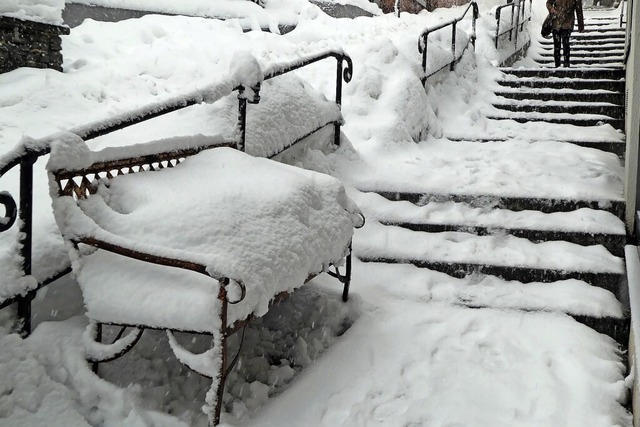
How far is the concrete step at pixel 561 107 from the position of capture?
775cm

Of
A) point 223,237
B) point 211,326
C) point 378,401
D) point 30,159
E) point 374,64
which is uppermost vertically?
point 374,64

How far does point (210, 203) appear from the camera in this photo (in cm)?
271

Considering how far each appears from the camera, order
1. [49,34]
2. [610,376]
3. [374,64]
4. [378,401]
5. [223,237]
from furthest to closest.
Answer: [374,64]
[49,34]
[610,376]
[378,401]
[223,237]

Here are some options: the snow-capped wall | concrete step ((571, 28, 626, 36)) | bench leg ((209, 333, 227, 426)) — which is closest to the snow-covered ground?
bench leg ((209, 333, 227, 426))

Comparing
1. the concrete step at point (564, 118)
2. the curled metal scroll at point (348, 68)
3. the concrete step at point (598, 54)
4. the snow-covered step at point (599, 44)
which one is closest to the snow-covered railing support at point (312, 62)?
the curled metal scroll at point (348, 68)

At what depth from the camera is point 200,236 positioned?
255cm

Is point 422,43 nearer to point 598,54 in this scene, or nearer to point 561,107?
point 561,107

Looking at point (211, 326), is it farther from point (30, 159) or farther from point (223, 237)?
point (30, 159)

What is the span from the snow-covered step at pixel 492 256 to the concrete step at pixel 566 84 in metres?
5.33

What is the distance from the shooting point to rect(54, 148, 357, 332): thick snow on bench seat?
94.1 inches

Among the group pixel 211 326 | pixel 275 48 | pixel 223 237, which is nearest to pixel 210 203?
pixel 223 237

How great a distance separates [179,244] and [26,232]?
662mm

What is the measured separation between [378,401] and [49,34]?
525 cm

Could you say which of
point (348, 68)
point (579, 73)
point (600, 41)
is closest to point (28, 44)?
point (348, 68)
